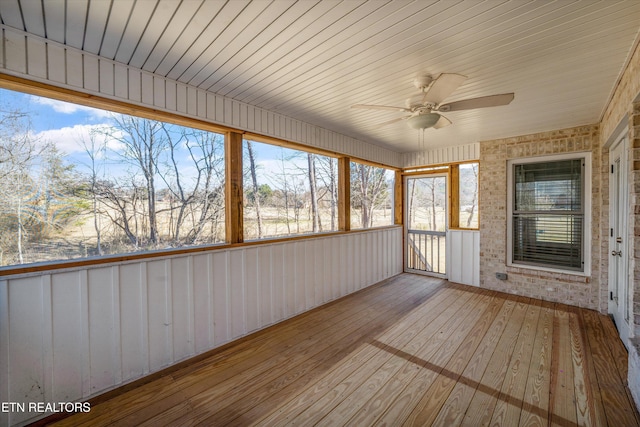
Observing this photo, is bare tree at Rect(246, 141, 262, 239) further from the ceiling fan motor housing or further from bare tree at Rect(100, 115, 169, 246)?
the ceiling fan motor housing

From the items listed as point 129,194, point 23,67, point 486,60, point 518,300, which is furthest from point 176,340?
point 518,300

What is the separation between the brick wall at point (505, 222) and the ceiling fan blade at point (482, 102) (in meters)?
2.84

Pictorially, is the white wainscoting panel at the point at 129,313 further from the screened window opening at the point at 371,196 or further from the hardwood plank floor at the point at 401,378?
the screened window opening at the point at 371,196

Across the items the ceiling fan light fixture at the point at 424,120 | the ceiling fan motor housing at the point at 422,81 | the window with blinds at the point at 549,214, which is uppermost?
the ceiling fan motor housing at the point at 422,81

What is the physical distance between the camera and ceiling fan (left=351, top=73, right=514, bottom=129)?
2.00 m

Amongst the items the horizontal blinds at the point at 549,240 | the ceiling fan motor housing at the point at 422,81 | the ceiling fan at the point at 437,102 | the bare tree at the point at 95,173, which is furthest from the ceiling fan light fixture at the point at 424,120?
the horizontal blinds at the point at 549,240

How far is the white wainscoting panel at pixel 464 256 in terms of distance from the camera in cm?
486

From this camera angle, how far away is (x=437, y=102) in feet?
7.52

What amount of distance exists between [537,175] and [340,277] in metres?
3.56

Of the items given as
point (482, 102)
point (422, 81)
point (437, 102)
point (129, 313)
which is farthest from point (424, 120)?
point (129, 313)

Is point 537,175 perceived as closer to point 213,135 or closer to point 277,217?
point 277,217

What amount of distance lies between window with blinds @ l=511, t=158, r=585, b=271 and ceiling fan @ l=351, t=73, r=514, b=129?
283 centimetres

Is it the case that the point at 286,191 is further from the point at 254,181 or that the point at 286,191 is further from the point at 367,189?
the point at 367,189

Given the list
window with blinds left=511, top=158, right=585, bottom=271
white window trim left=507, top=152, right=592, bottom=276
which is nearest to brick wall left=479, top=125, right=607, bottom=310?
white window trim left=507, top=152, right=592, bottom=276
